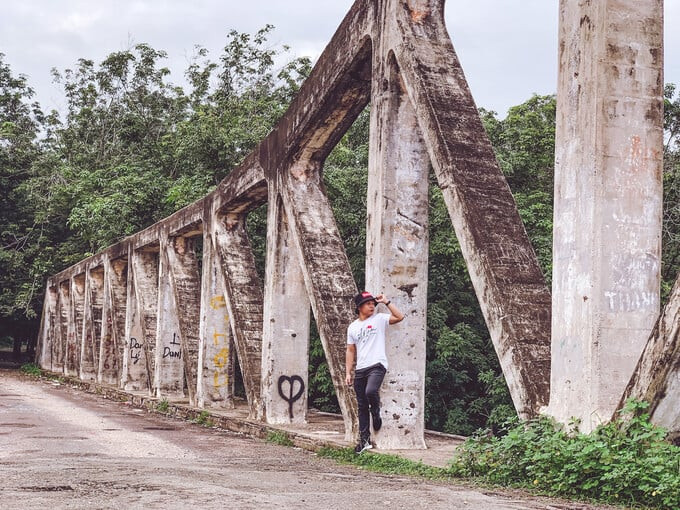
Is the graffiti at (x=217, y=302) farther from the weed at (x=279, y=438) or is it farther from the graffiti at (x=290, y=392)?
the weed at (x=279, y=438)

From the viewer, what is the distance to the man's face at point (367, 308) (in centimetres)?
843

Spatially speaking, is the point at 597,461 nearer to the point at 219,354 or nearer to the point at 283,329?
the point at 283,329

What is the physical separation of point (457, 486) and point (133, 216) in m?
19.5

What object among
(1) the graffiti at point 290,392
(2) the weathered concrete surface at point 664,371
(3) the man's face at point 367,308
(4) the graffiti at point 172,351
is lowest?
(1) the graffiti at point 290,392

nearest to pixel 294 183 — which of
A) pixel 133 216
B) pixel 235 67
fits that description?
pixel 133 216

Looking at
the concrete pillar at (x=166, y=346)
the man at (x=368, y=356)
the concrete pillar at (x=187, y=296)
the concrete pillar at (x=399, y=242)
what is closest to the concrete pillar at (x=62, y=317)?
the concrete pillar at (x=166, y=346)

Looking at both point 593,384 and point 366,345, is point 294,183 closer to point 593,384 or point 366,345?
point 366,345

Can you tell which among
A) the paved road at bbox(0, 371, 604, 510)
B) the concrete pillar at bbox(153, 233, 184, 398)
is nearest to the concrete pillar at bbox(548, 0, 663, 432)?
the paved road at bbox(0, 371, 604, 510)

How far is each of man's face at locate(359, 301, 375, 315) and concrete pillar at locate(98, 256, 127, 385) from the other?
635 inches

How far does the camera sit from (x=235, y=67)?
2881 centimetres

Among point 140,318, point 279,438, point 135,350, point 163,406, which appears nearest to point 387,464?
point 279,438

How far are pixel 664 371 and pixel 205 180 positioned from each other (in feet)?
54.8

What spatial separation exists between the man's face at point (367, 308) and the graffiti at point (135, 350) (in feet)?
46.1

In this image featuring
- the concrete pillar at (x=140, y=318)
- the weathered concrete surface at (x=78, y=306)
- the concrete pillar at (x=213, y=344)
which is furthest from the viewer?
the weathered concrete surface at (x=78, y=306)
